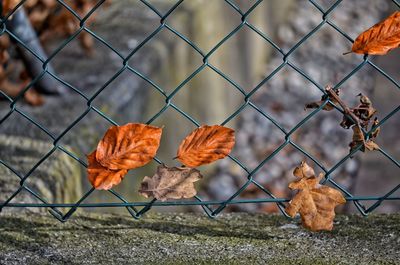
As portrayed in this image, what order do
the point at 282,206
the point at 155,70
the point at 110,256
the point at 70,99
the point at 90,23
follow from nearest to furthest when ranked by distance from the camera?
the point at 110,256 → the point at 282,206 → the point at 70,99 → the point at 155,70 → the point at 90,23

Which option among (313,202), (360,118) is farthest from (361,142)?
(313,202)

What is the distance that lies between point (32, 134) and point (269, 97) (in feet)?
8.63

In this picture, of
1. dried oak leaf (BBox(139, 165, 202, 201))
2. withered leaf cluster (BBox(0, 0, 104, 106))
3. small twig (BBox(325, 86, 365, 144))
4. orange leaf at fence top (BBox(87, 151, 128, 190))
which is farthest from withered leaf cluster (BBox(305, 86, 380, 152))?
withered leaf cluster (BBox(0, 0, 104, 106))

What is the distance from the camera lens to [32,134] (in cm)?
309

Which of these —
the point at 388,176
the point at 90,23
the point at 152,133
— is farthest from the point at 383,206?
the point at 152,133

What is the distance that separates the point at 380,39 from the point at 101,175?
2.55 feet

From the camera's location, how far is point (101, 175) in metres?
2.31

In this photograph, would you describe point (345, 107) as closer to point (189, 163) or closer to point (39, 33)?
point (189, 163)

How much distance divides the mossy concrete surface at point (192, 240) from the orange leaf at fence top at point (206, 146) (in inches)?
8.8

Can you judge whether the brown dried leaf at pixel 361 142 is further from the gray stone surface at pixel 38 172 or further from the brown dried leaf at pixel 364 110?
the gray stone surface at pixel 38 172

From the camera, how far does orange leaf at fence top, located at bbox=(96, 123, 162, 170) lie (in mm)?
2273

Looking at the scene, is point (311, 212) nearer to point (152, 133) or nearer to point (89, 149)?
point (152, 133)

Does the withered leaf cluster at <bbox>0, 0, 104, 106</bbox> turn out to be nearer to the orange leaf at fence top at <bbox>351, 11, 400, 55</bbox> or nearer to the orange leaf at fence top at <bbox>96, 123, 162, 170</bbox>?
the orange leaf at fence top at <bbox>96, 123, 162, 170</bbox>

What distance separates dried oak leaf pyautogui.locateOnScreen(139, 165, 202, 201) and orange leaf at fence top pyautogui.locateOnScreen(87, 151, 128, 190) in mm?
66
